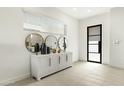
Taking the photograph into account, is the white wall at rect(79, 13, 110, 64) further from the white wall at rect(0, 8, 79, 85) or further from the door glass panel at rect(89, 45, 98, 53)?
the white wall at rect(0, 8, 79, 85)

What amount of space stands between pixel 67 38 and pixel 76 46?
1.23m

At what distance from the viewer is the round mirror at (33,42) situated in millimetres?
3400

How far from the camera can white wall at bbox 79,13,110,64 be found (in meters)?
5.34

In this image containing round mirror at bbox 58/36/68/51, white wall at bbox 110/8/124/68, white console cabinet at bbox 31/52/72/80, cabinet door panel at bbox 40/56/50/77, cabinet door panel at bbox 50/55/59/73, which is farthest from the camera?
round mirror at bbox 58/36/68/51

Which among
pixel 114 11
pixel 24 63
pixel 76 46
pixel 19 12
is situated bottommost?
pixel 24 63

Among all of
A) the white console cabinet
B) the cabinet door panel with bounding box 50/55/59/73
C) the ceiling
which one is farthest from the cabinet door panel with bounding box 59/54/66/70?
the ceiling

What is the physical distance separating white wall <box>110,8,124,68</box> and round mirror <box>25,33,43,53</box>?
3.71m

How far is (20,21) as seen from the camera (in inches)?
124

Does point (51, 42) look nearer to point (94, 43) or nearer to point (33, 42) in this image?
point (33, 42)

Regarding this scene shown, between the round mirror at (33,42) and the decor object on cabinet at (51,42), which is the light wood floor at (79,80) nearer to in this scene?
the round mirror at (33,42)

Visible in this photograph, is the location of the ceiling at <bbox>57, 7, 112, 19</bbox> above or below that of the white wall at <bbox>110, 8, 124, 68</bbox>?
above

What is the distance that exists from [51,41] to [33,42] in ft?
3.27

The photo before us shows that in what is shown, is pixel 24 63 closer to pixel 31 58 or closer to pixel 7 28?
pixel 31 58
